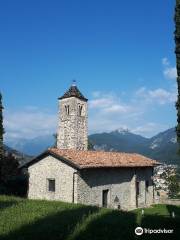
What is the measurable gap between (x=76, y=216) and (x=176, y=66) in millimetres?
11482

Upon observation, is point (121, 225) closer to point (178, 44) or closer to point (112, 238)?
point (112, 238)

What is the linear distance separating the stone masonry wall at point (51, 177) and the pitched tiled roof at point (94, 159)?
1.95 ft

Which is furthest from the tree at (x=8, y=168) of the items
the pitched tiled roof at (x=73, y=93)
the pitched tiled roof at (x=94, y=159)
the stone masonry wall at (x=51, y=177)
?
the pitched tiled roof at (x=73, y=93)

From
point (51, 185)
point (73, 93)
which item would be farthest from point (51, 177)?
point (73, 93)

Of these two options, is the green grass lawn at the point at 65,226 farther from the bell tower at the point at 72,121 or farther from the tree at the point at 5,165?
the bell tower at the point at 72,121

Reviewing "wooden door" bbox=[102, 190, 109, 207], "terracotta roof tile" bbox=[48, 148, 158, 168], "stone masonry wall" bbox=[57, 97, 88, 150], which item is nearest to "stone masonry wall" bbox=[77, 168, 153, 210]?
"wooden door" bbox=[102, 190, 109, 207]

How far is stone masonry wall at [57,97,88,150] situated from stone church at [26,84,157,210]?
9250mm

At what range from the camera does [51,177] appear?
1003 inches

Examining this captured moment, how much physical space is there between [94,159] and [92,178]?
71.1 inches

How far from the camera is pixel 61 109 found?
4109cm

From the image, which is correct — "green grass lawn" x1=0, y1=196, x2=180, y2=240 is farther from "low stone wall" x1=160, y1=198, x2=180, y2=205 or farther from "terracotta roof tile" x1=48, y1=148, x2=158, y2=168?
"low stone wall" x1=160, y1=198, x2=180, y2=205

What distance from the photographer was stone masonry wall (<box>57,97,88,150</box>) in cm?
3959

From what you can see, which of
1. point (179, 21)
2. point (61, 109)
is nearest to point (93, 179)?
point (179, 21)

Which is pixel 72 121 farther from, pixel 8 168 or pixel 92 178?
pixel 92 178
